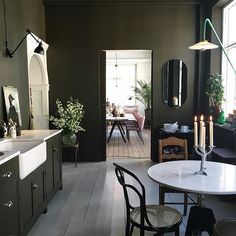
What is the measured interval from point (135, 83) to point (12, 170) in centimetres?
961

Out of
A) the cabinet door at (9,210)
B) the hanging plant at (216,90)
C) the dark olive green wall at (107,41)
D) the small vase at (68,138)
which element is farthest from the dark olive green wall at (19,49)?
the hanging plant at (216,90)

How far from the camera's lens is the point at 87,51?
18.0 feet

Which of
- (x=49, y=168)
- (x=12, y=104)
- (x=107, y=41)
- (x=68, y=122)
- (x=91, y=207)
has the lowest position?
(x=91, y=207)

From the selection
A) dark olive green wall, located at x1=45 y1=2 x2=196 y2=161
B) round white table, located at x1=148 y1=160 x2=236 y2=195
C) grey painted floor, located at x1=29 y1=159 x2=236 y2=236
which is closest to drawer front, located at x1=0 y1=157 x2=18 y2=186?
grey painted floor, located at x1=29 y1=159 x2=236 y2=236

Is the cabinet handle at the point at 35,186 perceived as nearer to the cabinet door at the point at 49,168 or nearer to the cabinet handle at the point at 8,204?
the cabinet door at the point at 49,168

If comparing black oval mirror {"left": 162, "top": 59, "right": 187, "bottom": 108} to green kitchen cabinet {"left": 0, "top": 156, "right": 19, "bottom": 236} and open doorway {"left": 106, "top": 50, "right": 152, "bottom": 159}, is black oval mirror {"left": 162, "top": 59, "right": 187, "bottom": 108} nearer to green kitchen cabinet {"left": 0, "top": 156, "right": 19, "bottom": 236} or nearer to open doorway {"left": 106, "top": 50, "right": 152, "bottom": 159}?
green kitchen cabinet {"left": 0, "top": 156, "right": 19, "bottom": 236}

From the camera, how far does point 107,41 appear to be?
546cm

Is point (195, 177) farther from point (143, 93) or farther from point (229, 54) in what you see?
point (143, 93)

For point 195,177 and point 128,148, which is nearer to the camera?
point 195,177

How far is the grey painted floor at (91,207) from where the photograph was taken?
2865 mm

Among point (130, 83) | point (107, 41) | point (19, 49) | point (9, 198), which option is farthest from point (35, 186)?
point (130, 83)

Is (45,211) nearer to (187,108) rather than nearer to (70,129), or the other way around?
(70,129)

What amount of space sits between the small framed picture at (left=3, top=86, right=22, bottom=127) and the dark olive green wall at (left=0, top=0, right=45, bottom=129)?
0.07 meters

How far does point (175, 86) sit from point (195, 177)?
3.59 meters
